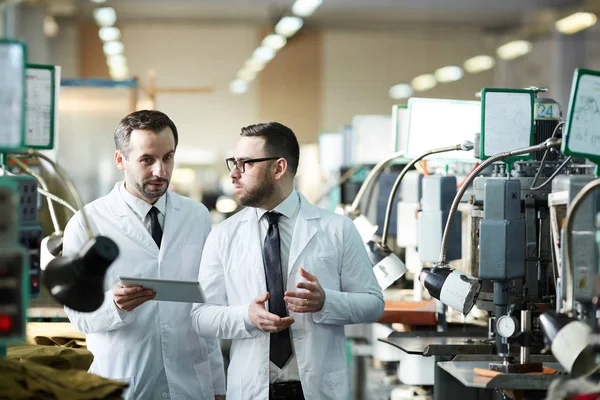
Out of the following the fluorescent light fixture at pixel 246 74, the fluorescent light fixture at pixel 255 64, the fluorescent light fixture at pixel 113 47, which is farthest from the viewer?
the fluorescent light fixture at pixel 246 74

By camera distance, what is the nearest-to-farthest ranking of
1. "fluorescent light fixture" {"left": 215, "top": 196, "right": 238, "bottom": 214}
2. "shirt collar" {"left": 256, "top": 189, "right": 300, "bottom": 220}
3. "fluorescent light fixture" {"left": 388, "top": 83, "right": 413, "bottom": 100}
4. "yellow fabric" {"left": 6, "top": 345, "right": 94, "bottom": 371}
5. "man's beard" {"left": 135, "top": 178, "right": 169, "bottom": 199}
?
"yellow fabric" {"left": 6, "top": 345, "right": 94, "bottom": 371} → "shirt collar" {"left": 256, "top": 189, "right": 300, "bottom": 220} → "man's beard" {"left": 135, "top": 178, "right": 169, "bottom": 199} → "fluorescent light fixture" {"left": 215, "top": 196, "right": 238, "bottom": 214} → "fluorescent light fixture" {"left": 388, "top": 83, "right": 413, "bottom": 100}

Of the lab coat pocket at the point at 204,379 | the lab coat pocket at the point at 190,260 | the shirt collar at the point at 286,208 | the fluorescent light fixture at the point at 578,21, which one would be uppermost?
the fluorescent light fixture at the point at 578,21

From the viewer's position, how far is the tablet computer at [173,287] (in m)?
2.95

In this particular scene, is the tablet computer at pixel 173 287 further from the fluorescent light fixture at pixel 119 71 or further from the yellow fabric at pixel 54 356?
the fluorescent light fixture at pixel 119 71

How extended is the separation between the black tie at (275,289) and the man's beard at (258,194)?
67 mm

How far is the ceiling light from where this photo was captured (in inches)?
617

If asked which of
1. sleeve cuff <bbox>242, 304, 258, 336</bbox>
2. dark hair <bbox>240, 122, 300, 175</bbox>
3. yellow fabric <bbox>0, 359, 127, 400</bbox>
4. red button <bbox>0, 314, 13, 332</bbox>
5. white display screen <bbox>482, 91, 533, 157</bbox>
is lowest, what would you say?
yellow fabric <bbox>0, 359, 127, 400</bbox>

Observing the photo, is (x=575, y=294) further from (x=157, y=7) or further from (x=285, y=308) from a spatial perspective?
(x=157, y=7)

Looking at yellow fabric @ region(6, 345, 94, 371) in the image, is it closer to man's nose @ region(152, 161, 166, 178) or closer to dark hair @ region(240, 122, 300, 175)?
man's nose @ region(152, 161, 166, 178)

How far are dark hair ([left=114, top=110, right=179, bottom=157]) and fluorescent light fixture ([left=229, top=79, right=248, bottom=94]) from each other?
15615 mm

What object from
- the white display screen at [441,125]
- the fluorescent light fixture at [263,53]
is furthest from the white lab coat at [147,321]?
the fluorescent light fixture at [263,53]

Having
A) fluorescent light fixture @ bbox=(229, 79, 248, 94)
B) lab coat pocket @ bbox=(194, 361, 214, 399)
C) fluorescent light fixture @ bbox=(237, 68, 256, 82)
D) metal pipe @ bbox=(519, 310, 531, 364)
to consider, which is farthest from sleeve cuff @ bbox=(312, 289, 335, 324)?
fluorescent light fixture @ bbox=(229, 79, 248, 94)

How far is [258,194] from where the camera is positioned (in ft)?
11.1

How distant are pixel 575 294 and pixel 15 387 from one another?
1550 mm
